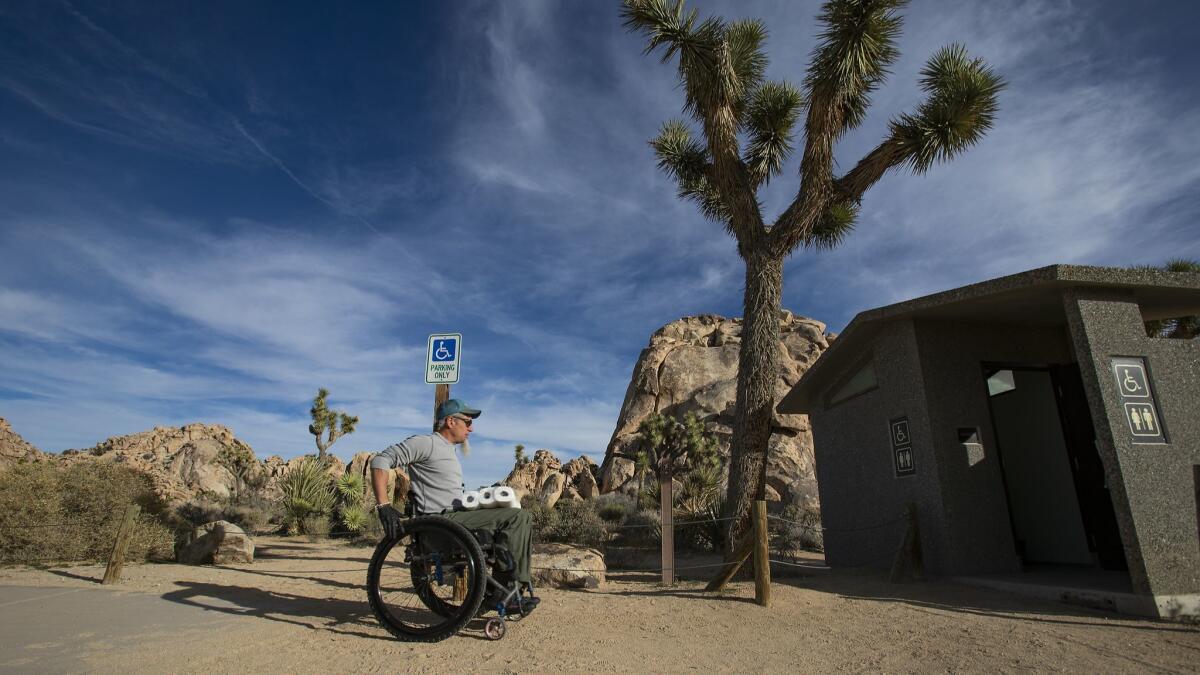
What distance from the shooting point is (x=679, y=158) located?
10.2m

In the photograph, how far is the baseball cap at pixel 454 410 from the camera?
4.93 meters

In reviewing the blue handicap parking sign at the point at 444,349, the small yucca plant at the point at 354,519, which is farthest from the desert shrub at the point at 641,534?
the blue handicap parking sign at the point at 444,349

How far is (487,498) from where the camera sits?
452 cm

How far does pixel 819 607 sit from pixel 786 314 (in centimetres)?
3194

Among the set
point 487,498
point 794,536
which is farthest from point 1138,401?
point 794,536

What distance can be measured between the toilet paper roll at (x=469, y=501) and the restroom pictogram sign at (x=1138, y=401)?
619 cm

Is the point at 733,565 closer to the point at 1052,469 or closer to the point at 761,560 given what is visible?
the point at 761,560

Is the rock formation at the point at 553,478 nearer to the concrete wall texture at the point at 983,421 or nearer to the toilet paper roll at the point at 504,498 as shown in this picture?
the concrete wall texture at the point at 983,421

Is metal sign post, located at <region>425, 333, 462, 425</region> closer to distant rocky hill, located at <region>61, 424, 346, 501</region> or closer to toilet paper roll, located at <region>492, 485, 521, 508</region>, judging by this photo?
toilet paper roll, located at <region>492, 485, 521, 508</region>

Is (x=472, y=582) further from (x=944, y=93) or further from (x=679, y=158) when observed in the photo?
(x=944, y=93)

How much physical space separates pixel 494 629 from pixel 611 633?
3.48 ft

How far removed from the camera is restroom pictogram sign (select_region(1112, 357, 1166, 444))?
5.79m

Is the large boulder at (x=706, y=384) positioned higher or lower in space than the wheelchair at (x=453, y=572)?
higher

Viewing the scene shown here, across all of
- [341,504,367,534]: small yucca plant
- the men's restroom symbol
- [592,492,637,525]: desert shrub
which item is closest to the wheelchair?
the men's restroom symbol
